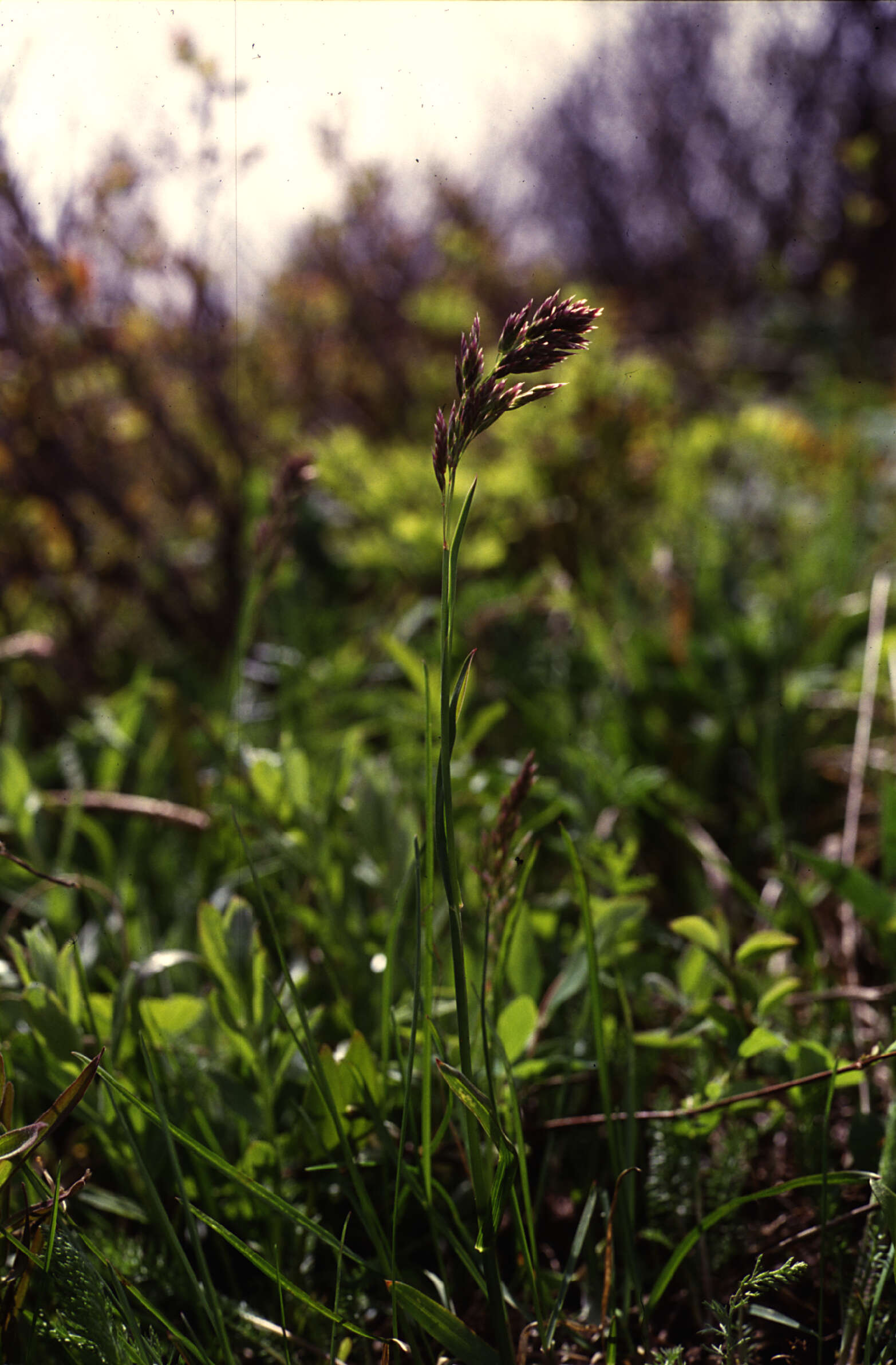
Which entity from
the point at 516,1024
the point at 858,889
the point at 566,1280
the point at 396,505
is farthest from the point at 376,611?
the point at 566,1280

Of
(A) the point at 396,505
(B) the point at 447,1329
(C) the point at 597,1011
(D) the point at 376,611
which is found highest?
(A) the point at 396,505

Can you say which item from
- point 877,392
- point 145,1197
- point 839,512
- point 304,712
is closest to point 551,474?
point 839,512

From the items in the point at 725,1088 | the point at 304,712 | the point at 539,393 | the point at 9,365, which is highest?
the point at 9,365

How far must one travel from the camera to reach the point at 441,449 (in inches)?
24.2

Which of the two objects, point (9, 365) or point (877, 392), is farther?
point (877, 392)

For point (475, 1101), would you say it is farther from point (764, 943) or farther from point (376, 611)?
point (376, 611)

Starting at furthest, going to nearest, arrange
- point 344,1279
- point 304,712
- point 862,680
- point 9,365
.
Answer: point 9,365 → point 304,712 → point 862,680 → point 344,1279

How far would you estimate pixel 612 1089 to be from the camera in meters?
1.12

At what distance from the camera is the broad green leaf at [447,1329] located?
750 millimetres

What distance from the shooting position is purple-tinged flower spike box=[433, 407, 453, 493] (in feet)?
2.01

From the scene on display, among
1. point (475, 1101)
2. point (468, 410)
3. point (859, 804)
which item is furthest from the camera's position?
point (859, 804)

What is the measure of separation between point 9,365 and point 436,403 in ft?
5.30

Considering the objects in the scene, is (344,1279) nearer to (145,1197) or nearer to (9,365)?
(145,1197)

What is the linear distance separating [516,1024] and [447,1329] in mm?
285
